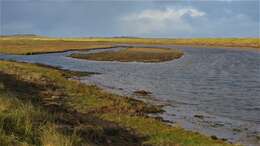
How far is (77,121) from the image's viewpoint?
1452 cm

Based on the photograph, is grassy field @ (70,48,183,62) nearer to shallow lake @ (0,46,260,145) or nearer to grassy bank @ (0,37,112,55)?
grassy bank @ (0,37,112,55)

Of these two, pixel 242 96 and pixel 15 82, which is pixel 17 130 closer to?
pixel 15 82

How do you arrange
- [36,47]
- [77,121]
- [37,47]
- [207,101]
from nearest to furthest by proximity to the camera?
[77,121] < [207,101] < [36,47] < [37,47]

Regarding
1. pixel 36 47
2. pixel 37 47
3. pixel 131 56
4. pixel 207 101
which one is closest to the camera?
pixel 207 101

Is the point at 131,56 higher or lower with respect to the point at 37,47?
lower

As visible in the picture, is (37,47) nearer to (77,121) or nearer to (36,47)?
(36,47)

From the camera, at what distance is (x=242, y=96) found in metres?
28.7

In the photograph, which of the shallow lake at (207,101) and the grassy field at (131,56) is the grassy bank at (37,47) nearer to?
the grassy field at (131,56)

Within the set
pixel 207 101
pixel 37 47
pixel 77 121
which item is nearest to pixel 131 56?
pixel 37 47

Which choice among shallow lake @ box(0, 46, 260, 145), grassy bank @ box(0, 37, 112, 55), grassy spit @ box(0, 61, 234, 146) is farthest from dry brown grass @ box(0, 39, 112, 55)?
grassy spit @ box(0, 61, 234, 146)

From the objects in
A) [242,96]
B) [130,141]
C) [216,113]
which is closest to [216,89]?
[242,96]

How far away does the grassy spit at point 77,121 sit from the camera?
1045 cm

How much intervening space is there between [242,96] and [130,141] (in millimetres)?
17001

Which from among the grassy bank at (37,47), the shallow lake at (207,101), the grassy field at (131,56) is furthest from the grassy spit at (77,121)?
the grassy bank at (37,47)
